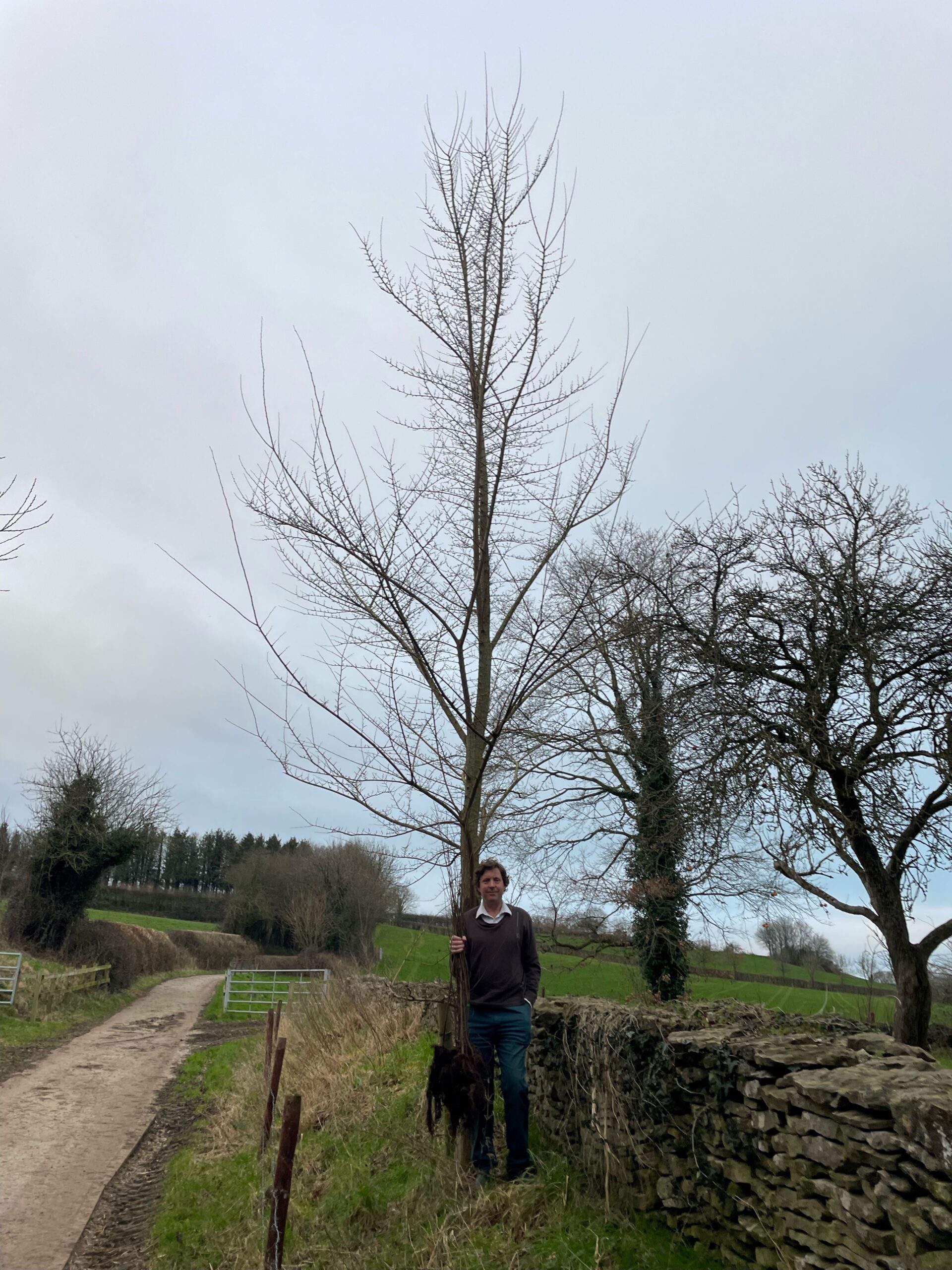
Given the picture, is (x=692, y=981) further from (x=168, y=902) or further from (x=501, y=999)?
(x=168, y=902)

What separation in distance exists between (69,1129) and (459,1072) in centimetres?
661

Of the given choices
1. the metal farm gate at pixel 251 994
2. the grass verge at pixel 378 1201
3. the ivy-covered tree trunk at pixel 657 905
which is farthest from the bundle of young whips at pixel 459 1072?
the metal farm gate at pixel 251 994

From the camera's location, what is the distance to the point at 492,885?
17.8 feet

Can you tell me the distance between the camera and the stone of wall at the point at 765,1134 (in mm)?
3256

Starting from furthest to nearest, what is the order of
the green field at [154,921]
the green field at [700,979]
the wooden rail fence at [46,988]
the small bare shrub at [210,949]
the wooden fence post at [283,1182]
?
the green field at [154,921] < the small bare shrub at [210,949] < the wooden rail fence at [46,988] < the green field at [700,979] < the wooden fence post at [283,1182]

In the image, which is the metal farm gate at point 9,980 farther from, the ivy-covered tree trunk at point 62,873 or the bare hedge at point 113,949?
the ivy-covered tree trunk at point 62,873

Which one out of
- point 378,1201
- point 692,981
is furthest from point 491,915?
point 692,981

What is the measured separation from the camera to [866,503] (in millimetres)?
10633

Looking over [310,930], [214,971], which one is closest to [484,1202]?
[310,930]

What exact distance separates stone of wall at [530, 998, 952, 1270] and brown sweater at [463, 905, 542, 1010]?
57 centimetres

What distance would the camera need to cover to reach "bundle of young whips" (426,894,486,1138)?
16.3ft

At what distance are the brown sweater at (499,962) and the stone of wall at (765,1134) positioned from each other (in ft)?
1.88

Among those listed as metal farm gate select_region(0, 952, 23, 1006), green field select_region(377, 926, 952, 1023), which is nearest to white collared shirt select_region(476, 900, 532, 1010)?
green field select_region(377, 926, 952, 1023)

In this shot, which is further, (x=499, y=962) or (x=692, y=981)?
(x=692, y=981)
